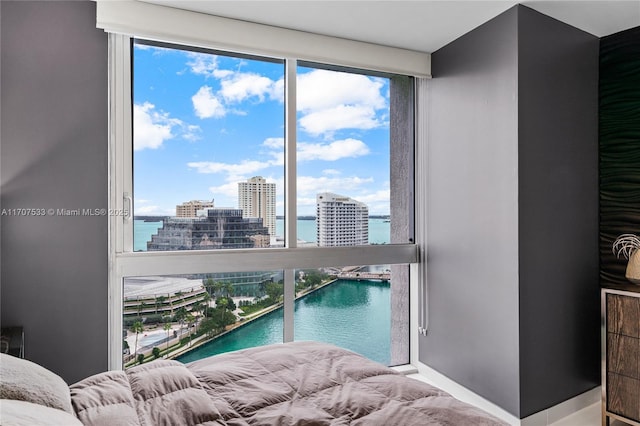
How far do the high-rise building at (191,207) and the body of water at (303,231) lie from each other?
151 millimetres

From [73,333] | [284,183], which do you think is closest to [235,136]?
[284,183]

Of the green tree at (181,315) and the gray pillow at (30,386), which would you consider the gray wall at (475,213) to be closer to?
the green tree at (181,315)

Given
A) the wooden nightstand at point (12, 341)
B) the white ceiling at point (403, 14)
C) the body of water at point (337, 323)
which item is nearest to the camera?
the wooden nightstand at point (12, 341)

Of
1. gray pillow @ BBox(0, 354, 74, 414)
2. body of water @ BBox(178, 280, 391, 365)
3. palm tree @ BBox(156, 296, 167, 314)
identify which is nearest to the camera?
gray pillow @ BBox(0, 354, 74, 414)

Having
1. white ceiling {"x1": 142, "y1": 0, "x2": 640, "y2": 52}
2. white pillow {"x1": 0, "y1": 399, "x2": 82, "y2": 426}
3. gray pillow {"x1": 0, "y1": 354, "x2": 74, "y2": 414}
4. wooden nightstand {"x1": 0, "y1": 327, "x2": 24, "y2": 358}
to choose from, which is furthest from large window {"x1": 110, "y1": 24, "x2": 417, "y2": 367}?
white pillow {"x1": 0, "y1": 399, "x2": 82, "y2": 426}

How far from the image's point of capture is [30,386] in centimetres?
115

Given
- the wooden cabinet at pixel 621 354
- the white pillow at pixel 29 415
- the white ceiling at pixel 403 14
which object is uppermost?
the white ceiling at pixel 403 14

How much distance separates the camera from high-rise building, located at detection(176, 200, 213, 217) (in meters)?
2.75

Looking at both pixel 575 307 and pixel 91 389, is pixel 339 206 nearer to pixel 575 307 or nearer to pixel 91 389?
pixel 575 307

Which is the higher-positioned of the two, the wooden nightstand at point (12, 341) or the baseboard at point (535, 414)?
the wooden nightstand at point (12, 341)

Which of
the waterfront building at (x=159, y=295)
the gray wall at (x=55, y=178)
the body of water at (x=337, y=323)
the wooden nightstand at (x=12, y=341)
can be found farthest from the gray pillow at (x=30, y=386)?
the body of water at (x=337, y=323)

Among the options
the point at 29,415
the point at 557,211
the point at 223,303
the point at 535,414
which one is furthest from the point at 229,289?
the point at 557,211

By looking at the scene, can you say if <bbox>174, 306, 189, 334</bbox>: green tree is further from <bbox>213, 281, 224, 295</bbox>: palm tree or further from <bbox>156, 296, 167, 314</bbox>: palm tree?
<bbox>213, 281, 224, 295</bbox>: palm tree

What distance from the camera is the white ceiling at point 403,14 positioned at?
246 centimetres
